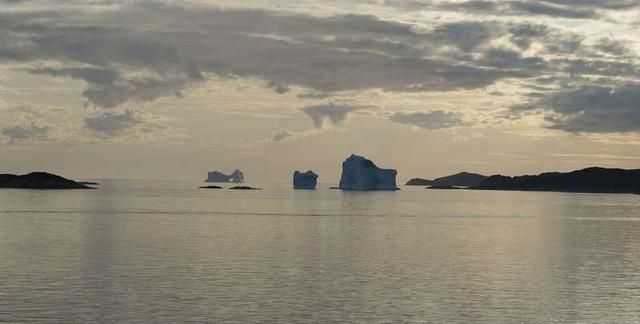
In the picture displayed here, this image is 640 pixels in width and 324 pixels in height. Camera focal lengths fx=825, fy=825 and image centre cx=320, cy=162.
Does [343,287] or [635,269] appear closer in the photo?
[343,287]

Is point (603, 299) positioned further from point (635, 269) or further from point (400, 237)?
point (400, 237)

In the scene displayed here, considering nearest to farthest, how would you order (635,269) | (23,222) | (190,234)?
(635,269), (190,234), (23,222)

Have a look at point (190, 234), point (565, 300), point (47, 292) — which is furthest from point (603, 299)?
point (190, 234)

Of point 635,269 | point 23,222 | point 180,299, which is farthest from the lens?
point 23,222

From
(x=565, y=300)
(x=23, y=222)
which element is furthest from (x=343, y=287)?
(x=23, y=222)

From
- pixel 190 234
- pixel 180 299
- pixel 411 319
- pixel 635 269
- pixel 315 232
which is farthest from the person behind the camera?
pixel 315 232

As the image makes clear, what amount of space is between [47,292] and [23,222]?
6471 centimetres

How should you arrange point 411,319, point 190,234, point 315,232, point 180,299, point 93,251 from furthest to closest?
point 315,232, point 190,234, point 93,251, point 180,299, point 411,319

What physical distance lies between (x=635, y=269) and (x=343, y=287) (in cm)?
2501

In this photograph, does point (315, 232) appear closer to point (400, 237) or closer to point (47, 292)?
point (400, 237)

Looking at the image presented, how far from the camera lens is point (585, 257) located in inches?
2667

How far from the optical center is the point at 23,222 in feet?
334

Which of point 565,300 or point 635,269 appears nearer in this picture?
point 565,300

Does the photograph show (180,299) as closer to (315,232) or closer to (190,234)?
(190,234)
